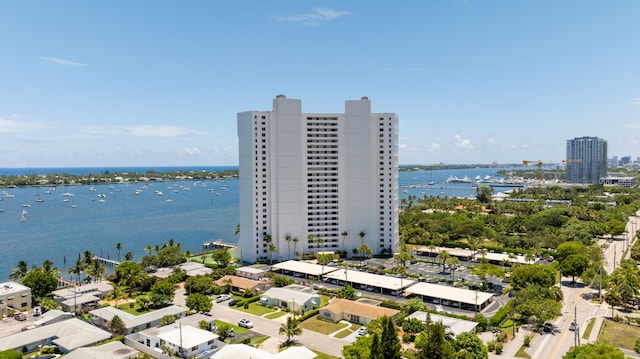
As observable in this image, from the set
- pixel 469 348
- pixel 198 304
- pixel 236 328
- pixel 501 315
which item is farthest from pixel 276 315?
pixel 501 315

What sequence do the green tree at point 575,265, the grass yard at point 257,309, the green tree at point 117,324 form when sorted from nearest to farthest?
the green tree at point 117,324, the grass yard at point 257,309, the green tree at point 575,265

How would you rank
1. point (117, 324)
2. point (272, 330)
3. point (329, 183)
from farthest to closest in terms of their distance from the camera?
point (329, 183), point (272, 330), point (117, 324)

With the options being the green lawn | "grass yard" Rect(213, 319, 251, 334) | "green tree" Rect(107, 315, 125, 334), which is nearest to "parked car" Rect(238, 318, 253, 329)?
"grass yard" Rect(213, 319, 251, 334)

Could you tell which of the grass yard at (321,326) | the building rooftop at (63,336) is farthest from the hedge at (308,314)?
the building rooftop at (63,336)

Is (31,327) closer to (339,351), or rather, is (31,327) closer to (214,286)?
(214,286)

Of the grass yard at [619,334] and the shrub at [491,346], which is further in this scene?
the grass yard at [619,334]

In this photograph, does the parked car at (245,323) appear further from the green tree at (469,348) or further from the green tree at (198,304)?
the green tree at (469,348)

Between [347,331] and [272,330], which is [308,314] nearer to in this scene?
[272,330]
